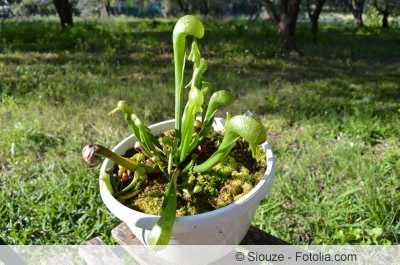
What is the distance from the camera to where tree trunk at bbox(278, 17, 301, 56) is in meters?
6.50

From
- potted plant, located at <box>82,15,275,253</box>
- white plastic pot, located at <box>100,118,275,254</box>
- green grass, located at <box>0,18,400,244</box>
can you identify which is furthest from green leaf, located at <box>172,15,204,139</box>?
green grass, located at <box>0,18,400,244</box>

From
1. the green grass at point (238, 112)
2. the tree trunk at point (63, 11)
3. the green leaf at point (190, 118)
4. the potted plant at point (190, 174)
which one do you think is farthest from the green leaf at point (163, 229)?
the tree trunk at point (63, 11)

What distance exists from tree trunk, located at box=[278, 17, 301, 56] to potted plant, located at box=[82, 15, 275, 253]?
584cm

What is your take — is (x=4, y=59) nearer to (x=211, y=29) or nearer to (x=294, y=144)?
(x=294, y=144)

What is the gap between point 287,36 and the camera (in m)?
6.50

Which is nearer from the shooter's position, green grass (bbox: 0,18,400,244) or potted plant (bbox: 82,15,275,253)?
potted plant (bbox: 82,15,275,253)

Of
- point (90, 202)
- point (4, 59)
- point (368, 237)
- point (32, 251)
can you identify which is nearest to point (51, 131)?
point (90, 202)

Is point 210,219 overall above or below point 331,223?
above

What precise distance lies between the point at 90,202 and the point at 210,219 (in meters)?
1.49

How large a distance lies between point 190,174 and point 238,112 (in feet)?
8.46

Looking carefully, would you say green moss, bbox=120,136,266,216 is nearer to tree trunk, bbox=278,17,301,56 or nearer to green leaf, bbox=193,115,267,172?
green leaf, bbox=193,115,267,172

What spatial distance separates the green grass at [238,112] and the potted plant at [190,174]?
1.07 metres

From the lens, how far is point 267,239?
4.20 feet

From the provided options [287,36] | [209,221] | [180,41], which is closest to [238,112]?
[180,41]
